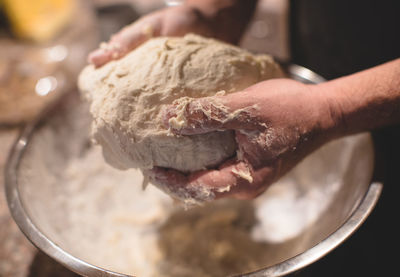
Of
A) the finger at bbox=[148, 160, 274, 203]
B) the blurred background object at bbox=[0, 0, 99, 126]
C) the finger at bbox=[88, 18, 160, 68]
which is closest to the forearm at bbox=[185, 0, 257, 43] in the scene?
the finger at bbox=[88, 18, 160, 68]

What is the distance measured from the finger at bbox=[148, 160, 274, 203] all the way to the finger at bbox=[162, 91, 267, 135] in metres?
0.10

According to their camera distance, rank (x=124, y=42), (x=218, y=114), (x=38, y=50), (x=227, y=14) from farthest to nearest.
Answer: (x=38, y=50), (x=227, y=14), (x=124, y=42), (x=218, y=114)

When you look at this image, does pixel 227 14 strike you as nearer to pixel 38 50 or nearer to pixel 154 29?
pixel 154 29

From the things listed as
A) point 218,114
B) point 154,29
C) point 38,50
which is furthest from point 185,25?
point 38,50

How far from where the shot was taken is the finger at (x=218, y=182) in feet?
2.39

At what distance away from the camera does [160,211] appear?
1171mm

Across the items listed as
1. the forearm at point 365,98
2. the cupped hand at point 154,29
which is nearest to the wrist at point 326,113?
the forearm at point 365,98

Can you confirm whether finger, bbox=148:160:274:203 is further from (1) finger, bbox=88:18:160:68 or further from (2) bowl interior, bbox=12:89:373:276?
(1) finger, bbox=88:18:160:68

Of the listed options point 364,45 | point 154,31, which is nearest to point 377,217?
point 364,45

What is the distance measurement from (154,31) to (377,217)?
0.97m

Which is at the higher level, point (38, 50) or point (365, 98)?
point (365, 98)

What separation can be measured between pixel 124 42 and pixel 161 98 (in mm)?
268

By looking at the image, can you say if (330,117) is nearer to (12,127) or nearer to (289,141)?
Result: (289,141)

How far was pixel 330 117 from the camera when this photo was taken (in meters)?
0.76
